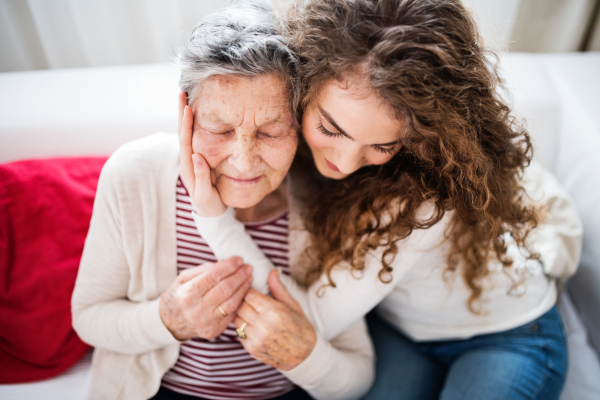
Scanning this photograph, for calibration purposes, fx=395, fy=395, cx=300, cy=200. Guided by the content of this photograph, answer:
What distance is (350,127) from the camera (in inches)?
32.6

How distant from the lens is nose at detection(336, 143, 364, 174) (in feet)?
2.86

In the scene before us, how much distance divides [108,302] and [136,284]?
8 cm

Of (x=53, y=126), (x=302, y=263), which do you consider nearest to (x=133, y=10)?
(x=53, y=126)

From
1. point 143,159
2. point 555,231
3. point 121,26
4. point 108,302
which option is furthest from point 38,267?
point 555,231

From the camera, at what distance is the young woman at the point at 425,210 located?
0.78 m

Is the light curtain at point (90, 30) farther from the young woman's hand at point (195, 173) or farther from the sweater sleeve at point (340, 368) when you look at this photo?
the sweater sleeve at point (340, 368)

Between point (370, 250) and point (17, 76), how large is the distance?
1.43 metres

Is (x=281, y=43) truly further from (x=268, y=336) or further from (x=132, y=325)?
(x=132, y=325)

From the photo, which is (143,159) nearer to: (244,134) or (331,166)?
(244,134)

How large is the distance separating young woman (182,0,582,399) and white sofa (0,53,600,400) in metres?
0.14

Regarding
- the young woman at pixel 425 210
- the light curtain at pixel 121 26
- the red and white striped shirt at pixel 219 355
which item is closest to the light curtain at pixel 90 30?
the light curtain at pixel 121 26

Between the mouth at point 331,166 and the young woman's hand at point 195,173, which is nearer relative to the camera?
the young woman's hand at point 195,173

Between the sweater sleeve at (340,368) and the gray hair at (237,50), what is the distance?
0.65 meters

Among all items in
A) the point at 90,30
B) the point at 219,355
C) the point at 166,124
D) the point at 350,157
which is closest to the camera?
the point at 350,157
